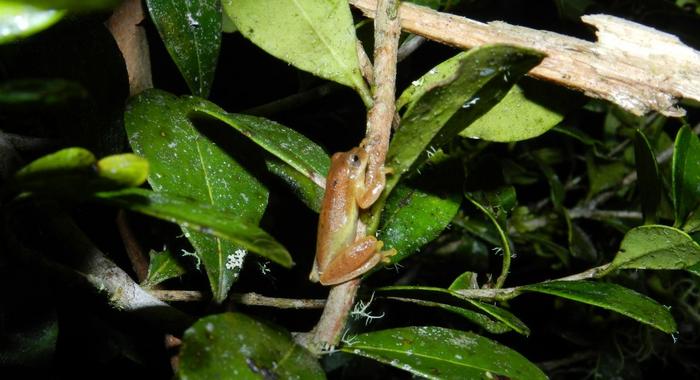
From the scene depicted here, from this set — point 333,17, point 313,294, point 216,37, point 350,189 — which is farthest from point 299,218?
point 333,17

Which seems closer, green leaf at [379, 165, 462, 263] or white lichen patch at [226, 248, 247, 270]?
white lichen patch at [226, 248, 247, 270]

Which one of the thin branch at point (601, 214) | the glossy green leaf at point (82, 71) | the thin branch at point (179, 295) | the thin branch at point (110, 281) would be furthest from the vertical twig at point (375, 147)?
the thin branch at point (601, 214)

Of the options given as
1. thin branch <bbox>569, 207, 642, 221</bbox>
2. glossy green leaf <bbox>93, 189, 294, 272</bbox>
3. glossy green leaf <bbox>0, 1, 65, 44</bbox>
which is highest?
glossy green leaf <bbox>0, 1, 65, 44</bbox>

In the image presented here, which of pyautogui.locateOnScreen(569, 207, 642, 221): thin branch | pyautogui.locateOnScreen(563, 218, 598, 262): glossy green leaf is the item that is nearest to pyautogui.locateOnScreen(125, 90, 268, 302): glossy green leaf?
pyautogui.locateOnScreen(563, 218, 598, 262): glossy green leaf

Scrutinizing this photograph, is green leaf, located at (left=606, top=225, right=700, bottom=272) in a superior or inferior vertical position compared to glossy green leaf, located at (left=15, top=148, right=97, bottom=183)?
inferior

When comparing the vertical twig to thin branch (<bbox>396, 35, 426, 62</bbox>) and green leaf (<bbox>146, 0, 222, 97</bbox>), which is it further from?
thin branch (<bbox>396, 35, 426, 62</bbox>)

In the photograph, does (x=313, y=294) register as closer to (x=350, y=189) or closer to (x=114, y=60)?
(x=350, y=189)

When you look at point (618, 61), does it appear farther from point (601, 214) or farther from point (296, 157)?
point (601, 214)

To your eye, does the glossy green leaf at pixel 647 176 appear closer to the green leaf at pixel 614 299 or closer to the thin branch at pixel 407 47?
the green leaf at pixel 614 299
